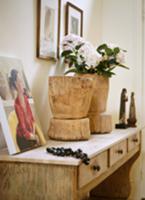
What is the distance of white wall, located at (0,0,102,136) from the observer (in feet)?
6.45

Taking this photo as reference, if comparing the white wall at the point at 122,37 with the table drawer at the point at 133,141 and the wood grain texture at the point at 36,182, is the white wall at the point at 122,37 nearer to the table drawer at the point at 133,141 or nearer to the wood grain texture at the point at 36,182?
the table drawer at the point at 133,141

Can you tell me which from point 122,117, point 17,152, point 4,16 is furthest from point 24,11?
point 122,117

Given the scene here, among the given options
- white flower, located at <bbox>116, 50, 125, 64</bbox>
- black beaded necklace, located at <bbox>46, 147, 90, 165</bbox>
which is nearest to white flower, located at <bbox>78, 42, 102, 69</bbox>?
white flower, located at <bbox>116, 50, 125, 64</bbox>

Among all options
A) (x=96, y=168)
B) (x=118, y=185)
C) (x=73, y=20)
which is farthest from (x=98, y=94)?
(x=118, y=185)

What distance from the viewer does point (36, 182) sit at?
63.4 inches

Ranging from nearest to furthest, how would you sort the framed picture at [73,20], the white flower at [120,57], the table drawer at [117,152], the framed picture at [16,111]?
1. the framed picture at [16,111]
2. the table drawer at [117,152]
3. the white flower at [120,57]
4. the framed picture at [73,20]

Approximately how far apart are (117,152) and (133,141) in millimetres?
569

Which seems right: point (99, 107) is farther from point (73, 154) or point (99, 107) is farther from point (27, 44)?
point (73, 154)

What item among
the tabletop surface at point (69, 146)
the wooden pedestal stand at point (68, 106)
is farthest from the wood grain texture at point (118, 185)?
the wooden pedestal stand at point (68, 106)

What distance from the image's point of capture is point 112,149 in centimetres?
212

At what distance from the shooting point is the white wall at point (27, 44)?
1.97 meters

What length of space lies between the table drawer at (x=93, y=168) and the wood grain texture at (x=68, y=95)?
331mm

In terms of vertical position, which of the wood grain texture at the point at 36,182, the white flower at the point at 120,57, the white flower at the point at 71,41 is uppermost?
the white flower at the point at 71,41

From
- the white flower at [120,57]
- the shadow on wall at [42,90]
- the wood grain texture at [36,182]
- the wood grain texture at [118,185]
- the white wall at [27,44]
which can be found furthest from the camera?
the wood grain texture at [118,185]
